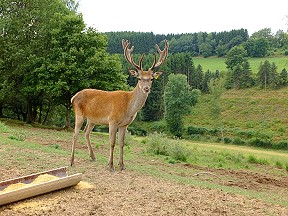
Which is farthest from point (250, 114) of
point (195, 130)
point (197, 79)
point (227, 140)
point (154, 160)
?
point (154, 160)

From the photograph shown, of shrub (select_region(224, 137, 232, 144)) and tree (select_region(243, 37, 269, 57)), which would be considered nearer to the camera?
shrub (select_region(224, 137, 232, 144))

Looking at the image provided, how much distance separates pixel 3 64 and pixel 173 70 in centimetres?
5919

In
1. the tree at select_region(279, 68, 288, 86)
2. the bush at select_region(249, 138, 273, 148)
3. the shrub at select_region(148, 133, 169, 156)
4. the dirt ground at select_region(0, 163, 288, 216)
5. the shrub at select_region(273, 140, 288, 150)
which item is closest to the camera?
the dirt ground at select_region(0, 163, 288, 216)

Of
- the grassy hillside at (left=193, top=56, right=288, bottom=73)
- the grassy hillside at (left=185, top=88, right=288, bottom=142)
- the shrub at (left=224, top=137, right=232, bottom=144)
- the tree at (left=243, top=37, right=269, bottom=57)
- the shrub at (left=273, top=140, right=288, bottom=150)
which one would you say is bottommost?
the shrub at (left=224, top=137, right=232, bottom=144)

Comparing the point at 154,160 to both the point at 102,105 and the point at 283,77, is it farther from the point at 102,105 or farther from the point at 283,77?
the point at 283,77

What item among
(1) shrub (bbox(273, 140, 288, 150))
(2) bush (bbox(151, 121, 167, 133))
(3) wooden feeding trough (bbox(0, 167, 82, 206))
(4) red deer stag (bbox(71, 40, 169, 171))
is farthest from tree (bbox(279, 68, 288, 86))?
(3) wooden feeding trough (bbox(0, 167, 82, 206))

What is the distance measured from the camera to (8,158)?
10367 millimetres

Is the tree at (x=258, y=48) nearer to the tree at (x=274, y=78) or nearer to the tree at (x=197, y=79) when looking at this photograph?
the tree at (x=197, y=79)

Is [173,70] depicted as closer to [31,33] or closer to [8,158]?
[31,33]

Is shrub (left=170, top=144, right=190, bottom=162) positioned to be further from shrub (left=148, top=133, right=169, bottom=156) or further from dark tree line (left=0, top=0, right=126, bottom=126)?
dark tree line (left=0, top=0, right=126, bottom=126)

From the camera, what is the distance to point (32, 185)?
Result: 691 centimetres

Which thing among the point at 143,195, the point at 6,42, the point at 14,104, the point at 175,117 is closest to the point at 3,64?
the point at 6,42

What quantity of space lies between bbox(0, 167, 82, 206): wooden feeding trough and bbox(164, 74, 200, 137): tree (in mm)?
56090

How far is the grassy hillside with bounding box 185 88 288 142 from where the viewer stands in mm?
59562
